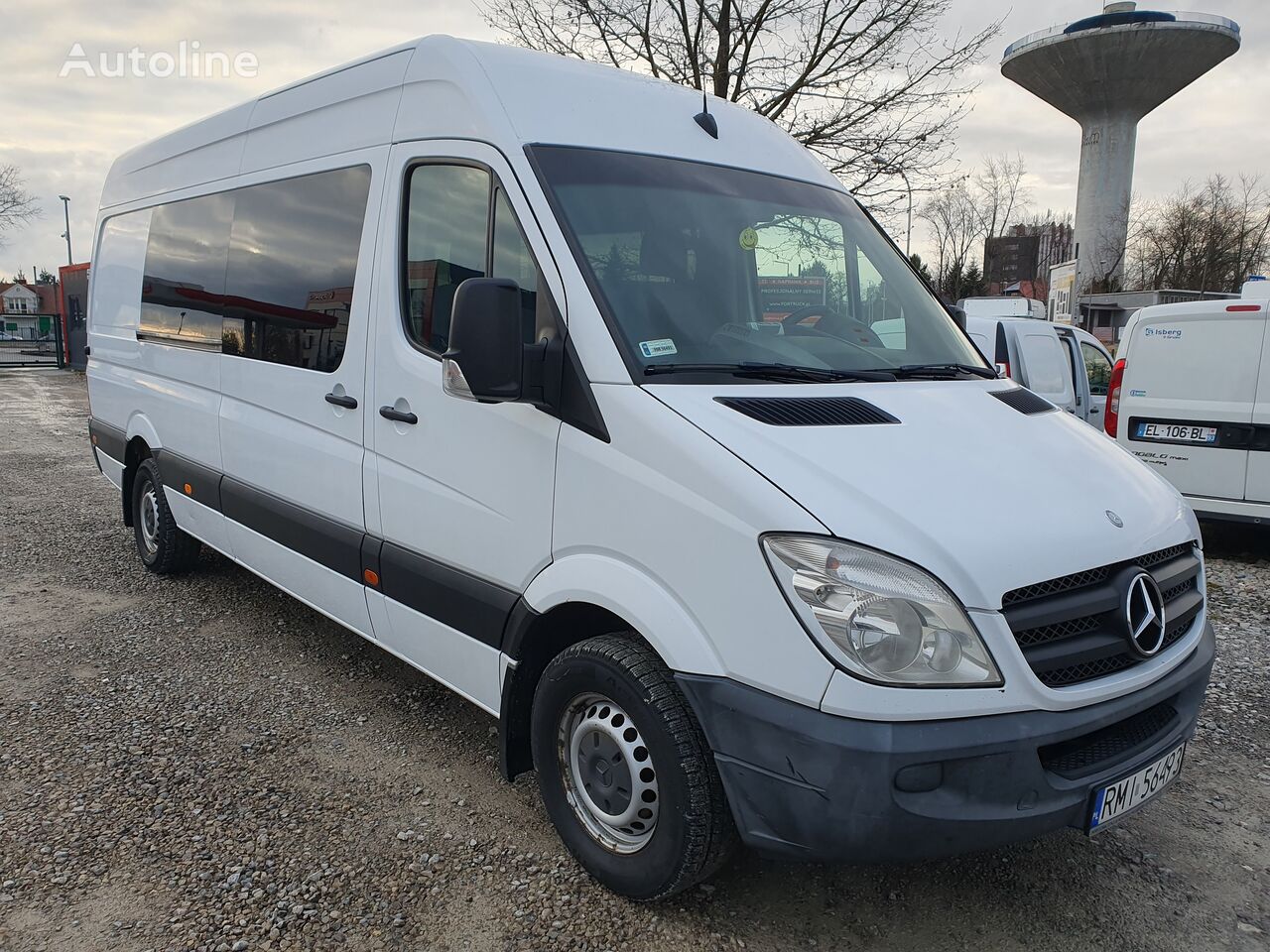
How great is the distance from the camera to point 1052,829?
2410mm

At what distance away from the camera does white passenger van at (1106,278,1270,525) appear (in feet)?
23.8

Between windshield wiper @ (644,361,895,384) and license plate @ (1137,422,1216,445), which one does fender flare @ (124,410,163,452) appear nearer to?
windshield wiper @ (644,361,895,384)

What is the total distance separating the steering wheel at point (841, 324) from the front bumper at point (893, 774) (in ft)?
4.65

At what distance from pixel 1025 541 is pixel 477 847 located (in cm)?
202

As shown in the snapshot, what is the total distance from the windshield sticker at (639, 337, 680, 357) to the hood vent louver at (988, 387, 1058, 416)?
1192 millimetres

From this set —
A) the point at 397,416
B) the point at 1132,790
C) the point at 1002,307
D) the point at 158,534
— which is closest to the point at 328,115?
the point at 397,416

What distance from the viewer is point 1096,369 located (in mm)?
11461

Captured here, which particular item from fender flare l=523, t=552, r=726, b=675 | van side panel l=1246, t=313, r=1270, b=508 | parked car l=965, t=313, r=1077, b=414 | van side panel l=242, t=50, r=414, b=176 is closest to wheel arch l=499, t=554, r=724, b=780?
fender flare l=523, t=552, r=726, b=675

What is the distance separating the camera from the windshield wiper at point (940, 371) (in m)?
3.28

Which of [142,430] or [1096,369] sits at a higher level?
[1096,369]

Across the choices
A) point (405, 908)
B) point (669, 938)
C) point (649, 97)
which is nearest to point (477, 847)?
point (405, 908)

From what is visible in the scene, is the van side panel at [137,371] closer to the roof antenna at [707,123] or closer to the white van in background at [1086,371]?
the roof antenna at [707,123]

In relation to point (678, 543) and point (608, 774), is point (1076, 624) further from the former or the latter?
point (608, 774)

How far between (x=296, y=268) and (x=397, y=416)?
4.06 ft
